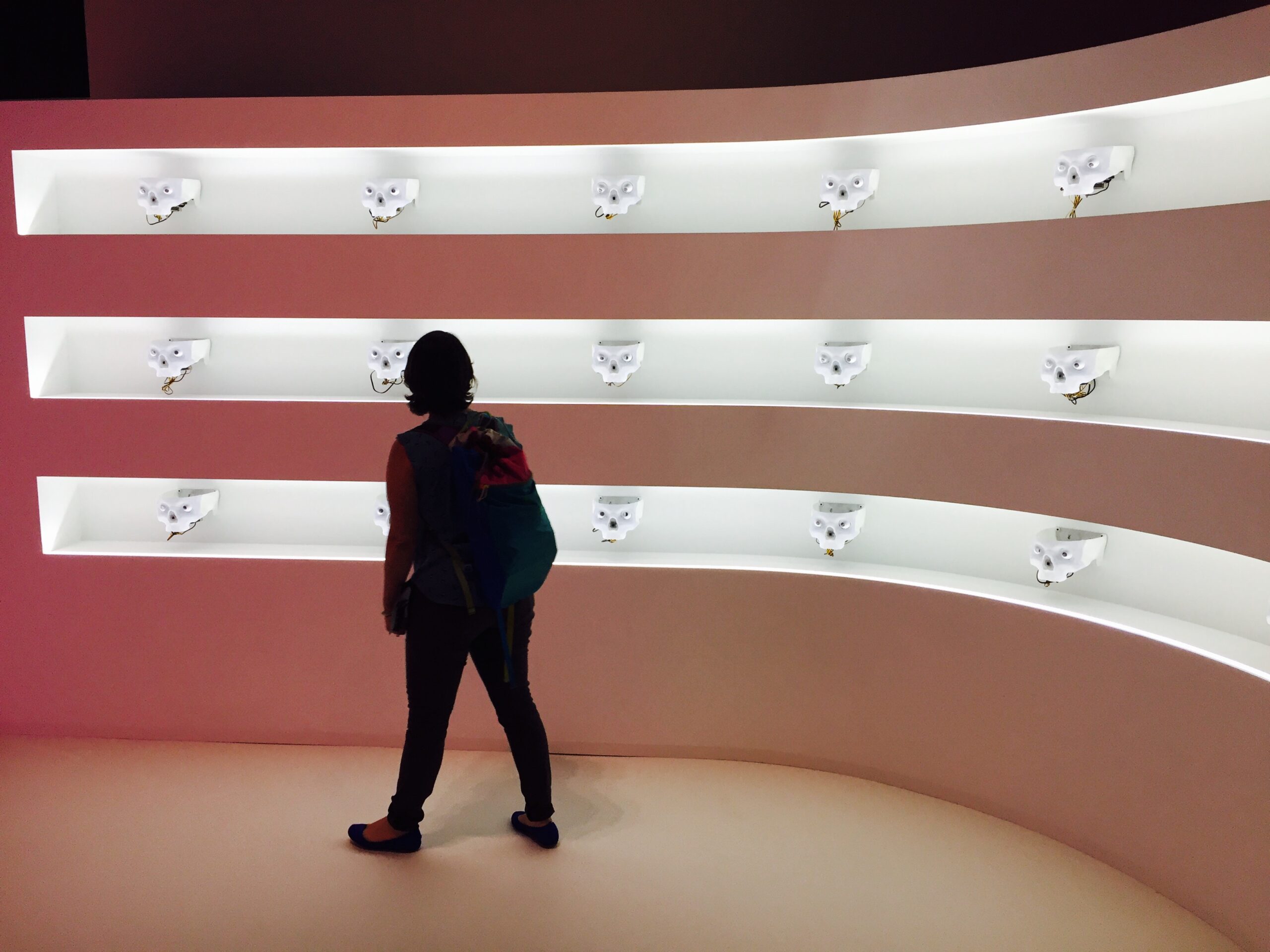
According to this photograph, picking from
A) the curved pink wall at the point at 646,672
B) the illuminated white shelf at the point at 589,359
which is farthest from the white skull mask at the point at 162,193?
the curved pink wall at the point at 646,672

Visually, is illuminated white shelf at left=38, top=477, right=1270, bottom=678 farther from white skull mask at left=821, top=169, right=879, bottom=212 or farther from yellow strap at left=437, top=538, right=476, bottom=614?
white skull mask at left=821, top=169, right=879, bottom=212

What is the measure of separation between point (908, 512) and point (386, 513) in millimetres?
1488

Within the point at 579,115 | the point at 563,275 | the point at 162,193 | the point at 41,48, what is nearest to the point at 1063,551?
the point at 563,275

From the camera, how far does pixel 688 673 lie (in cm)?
256

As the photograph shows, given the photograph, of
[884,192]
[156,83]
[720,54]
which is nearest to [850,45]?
[720,54]

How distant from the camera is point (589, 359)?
8.69 feet

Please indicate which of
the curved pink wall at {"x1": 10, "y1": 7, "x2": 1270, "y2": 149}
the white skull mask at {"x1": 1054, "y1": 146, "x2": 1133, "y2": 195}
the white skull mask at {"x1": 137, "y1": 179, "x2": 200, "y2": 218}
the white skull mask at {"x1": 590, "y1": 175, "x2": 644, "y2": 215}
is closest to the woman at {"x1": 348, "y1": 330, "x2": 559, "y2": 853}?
the white skull mask at {"x1": 590, "y1": 175, "x2": 644, "y2": 215}

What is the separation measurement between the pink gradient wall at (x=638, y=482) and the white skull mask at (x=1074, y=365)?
0.11m

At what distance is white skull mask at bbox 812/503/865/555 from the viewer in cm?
244

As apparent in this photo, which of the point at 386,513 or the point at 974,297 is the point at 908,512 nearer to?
the point at 974,297

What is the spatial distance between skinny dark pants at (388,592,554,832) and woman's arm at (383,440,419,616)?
0.05 meters

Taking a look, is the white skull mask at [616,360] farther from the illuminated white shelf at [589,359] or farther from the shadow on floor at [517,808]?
the shadow on floor at [517,808]

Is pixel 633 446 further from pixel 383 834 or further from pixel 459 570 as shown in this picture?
pixel 383 834

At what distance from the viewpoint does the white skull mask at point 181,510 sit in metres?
2.61
